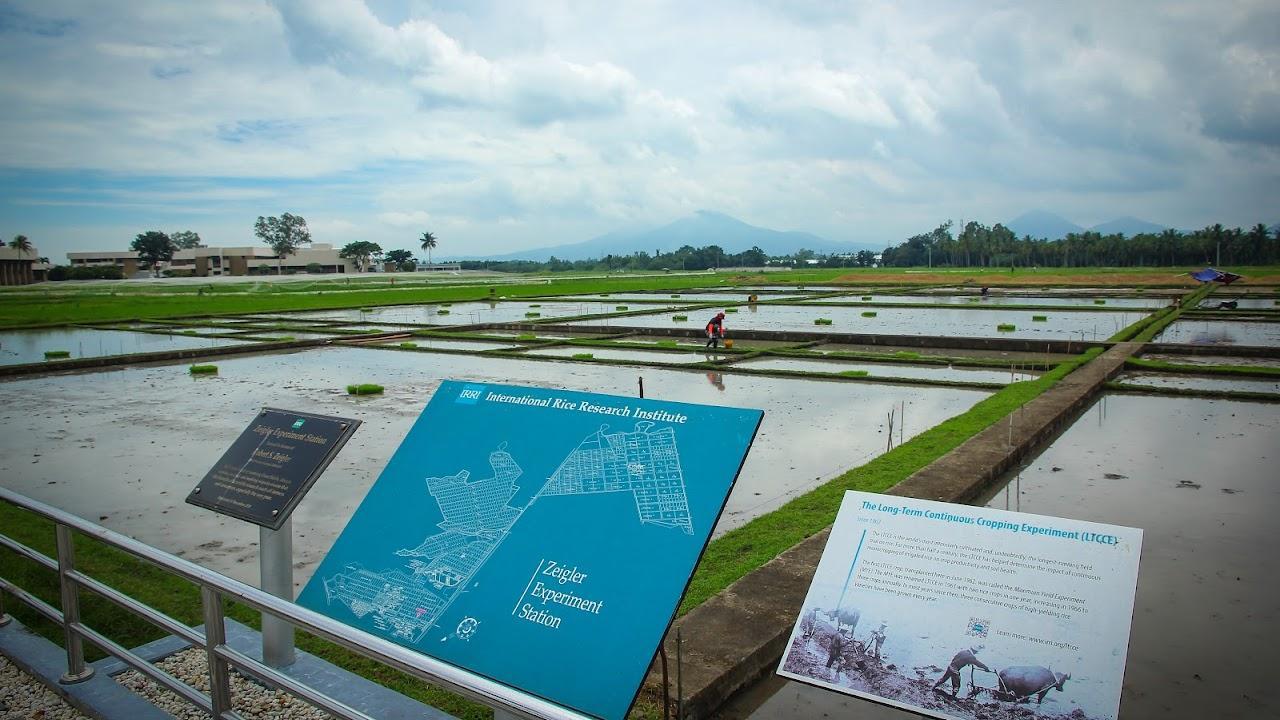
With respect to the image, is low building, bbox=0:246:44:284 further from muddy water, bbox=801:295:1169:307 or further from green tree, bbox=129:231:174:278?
muddy water, bbox=801:295:1169:307

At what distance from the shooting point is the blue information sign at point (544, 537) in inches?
99.5

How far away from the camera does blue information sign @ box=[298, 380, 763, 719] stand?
2.53 m

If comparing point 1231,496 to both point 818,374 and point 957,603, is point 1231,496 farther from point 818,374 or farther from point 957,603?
point 818,374

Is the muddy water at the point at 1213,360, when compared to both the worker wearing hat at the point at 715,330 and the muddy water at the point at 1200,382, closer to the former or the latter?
the muddy water at the point at 1200,382

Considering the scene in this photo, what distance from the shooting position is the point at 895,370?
628 inches

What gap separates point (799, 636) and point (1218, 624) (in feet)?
11.5

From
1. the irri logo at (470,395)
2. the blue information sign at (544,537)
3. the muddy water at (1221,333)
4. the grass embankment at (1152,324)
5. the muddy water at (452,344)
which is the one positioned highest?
the irri logo at (470,395)

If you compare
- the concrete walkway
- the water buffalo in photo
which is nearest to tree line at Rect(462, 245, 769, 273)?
the concrete walkway

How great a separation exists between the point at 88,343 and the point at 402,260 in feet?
294

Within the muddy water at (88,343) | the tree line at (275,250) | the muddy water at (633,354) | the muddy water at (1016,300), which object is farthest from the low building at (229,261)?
the muddy water at (633,354)

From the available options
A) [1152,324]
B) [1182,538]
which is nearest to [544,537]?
[1182,538]

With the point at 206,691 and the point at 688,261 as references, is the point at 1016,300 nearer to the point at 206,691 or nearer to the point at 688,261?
the point at 206,691

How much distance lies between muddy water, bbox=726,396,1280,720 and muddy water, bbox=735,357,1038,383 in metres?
3.23

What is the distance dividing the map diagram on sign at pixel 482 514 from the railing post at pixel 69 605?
1359 millimetres
